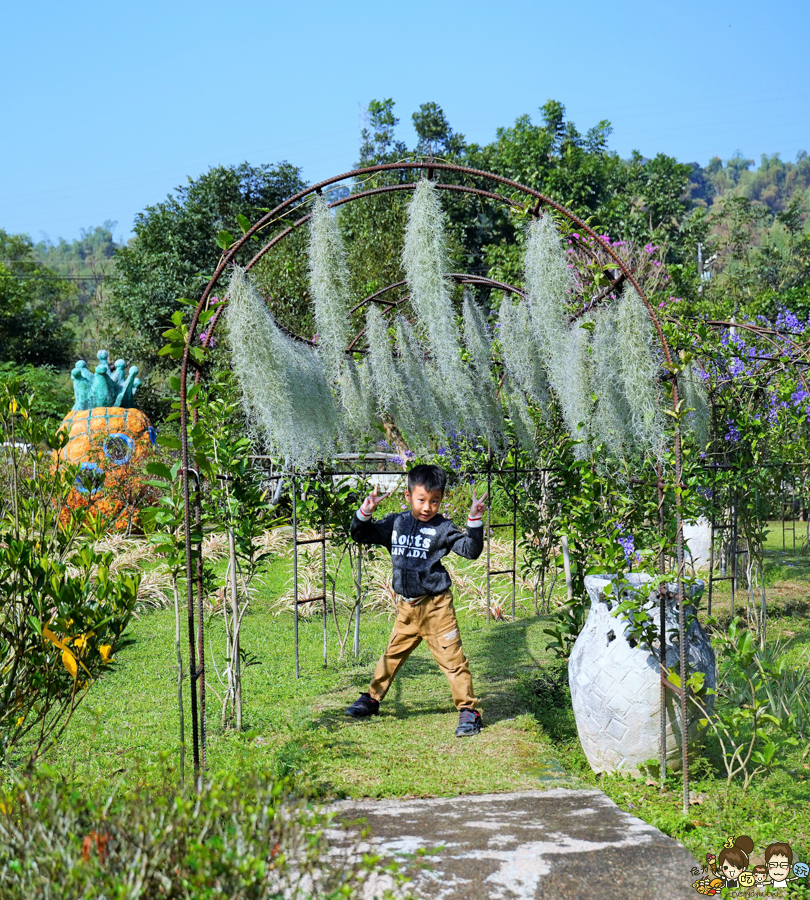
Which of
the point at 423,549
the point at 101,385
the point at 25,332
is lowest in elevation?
the point at 423,549

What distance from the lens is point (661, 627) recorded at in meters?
3.32

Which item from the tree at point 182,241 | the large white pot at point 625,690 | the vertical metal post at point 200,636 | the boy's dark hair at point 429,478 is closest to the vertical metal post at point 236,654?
the vertical metal post at point 200,636

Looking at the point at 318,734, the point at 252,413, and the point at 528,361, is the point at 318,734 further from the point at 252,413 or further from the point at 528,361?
the point at 528,361

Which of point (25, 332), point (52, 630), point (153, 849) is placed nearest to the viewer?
point (153, 849)

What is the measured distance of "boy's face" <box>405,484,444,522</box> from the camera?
167 inches

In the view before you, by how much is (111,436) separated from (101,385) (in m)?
1.38

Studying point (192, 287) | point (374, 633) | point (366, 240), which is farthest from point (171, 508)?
point (192, 287)

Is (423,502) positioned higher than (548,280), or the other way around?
(548,280)

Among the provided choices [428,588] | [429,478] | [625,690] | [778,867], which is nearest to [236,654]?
[428,588]

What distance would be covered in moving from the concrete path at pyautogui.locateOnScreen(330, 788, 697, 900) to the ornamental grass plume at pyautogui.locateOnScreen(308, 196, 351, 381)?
2.16 meters

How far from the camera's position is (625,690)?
11.5ft

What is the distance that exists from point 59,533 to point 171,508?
46 centimetres

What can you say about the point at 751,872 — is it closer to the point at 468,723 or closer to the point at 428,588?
the point at 468,723

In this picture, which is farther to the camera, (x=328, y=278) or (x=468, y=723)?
(x=468, y=723)
